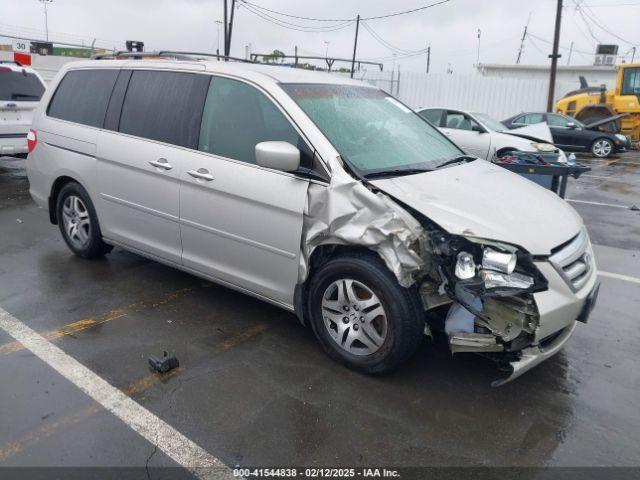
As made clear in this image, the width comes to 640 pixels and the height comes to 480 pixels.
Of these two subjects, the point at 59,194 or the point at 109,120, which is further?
the point at 59,194

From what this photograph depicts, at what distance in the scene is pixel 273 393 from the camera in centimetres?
329

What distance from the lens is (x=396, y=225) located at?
3.20 metres

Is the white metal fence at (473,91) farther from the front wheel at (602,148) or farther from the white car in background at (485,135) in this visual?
the white car in background at (485,135)

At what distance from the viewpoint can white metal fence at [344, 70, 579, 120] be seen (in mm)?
25250

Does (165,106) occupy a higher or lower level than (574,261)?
higher

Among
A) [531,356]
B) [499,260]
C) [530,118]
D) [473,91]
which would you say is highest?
[473,91]

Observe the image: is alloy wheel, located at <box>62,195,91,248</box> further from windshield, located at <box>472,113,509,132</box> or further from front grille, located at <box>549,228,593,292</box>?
windshield, located at <box>472,113,509,132</box>

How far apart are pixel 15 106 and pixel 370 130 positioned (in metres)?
7.45

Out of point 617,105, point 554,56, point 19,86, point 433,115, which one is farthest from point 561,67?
point 19,86

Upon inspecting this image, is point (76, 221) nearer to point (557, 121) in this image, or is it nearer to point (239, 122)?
point (239, 122)

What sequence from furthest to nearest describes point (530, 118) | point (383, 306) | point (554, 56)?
point (554, 56) → point (530, 118) → point (383, 306)

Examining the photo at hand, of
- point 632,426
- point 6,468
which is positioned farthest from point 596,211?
point 6,468

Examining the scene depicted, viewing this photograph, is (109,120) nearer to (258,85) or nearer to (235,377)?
(258,85)

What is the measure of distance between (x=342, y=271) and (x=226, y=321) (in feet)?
4.20
